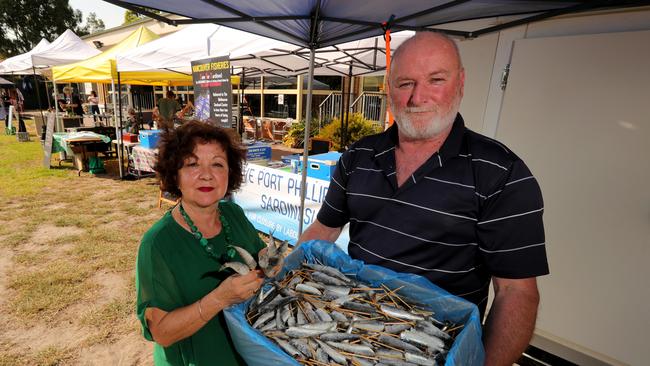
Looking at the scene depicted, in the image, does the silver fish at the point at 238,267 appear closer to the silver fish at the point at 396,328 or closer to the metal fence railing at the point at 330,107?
the silver fish at the point at 396,328

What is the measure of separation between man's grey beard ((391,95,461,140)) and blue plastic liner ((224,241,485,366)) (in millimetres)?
736

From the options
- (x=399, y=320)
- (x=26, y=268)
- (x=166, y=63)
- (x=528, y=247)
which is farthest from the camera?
(x=166, y=63)

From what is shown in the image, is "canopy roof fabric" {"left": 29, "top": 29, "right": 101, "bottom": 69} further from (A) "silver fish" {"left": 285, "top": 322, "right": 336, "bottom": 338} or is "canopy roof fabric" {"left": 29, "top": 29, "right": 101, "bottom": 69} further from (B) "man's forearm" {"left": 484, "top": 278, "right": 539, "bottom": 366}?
(B) "man's forearm" {"left": 484, "top": 278, "right": 539, "bottom": 366}

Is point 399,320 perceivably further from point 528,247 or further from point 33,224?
point 33,224

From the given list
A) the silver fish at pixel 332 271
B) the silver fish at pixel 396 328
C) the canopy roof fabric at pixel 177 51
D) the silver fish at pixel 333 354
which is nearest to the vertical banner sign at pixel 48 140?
the canopy roof fabric at pixel 177 51

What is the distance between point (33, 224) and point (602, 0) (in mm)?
8736

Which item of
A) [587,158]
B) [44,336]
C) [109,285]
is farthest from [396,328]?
[109,285]

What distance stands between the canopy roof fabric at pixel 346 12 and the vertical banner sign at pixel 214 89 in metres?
1.65

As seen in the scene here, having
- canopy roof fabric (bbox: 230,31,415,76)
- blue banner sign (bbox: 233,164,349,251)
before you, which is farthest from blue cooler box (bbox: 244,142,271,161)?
canopy roof fabric (bbox: 230,31,415,76)

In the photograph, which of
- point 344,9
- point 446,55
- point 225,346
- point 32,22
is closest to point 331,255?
point 225,346

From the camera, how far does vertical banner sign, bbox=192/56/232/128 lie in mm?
4730

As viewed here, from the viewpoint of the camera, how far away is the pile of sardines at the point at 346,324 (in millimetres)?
1099

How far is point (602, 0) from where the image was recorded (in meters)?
2.11

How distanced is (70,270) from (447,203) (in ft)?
17.7
